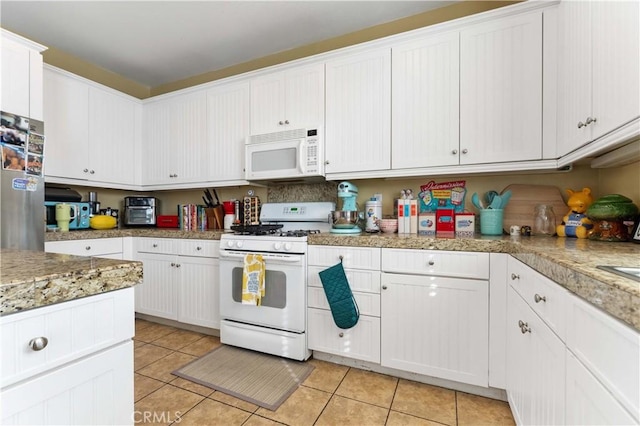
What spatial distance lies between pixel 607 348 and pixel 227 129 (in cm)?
279

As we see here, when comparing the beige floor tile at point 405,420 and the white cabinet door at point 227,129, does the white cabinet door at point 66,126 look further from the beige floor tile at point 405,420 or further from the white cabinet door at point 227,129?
the beige floor tile at point 405,420

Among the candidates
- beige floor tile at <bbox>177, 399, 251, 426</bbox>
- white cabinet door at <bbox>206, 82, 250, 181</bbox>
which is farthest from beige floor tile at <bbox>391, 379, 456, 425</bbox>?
white cabinet door at <bbox>206, 82, 250, 181</bbox>

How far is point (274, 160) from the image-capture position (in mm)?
2455

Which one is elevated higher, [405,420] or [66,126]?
[66,126]

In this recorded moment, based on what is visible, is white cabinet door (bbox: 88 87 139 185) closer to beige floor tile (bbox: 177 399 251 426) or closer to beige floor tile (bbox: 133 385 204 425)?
beige floor tile (bbox: 133 385 204 425)

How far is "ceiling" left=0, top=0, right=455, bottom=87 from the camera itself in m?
2.20

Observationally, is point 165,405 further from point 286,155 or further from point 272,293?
point 286,155

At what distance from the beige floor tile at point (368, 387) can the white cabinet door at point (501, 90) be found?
1.52 meters

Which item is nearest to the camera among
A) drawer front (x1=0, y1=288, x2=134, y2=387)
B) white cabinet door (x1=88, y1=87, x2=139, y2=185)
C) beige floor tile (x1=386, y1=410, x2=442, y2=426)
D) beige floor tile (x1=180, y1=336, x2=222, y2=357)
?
drawer front (x1=0, y1=288, x2=134, y2=387)

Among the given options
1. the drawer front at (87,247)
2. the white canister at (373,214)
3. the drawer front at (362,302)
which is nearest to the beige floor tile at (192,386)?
the drawer front at (362,302)

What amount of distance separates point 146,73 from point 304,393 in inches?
141

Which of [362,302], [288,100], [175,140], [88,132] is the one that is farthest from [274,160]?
[88,132]

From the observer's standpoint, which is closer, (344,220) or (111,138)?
(344,220)

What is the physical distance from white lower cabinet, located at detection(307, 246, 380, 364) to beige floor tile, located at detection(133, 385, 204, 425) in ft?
2.63
